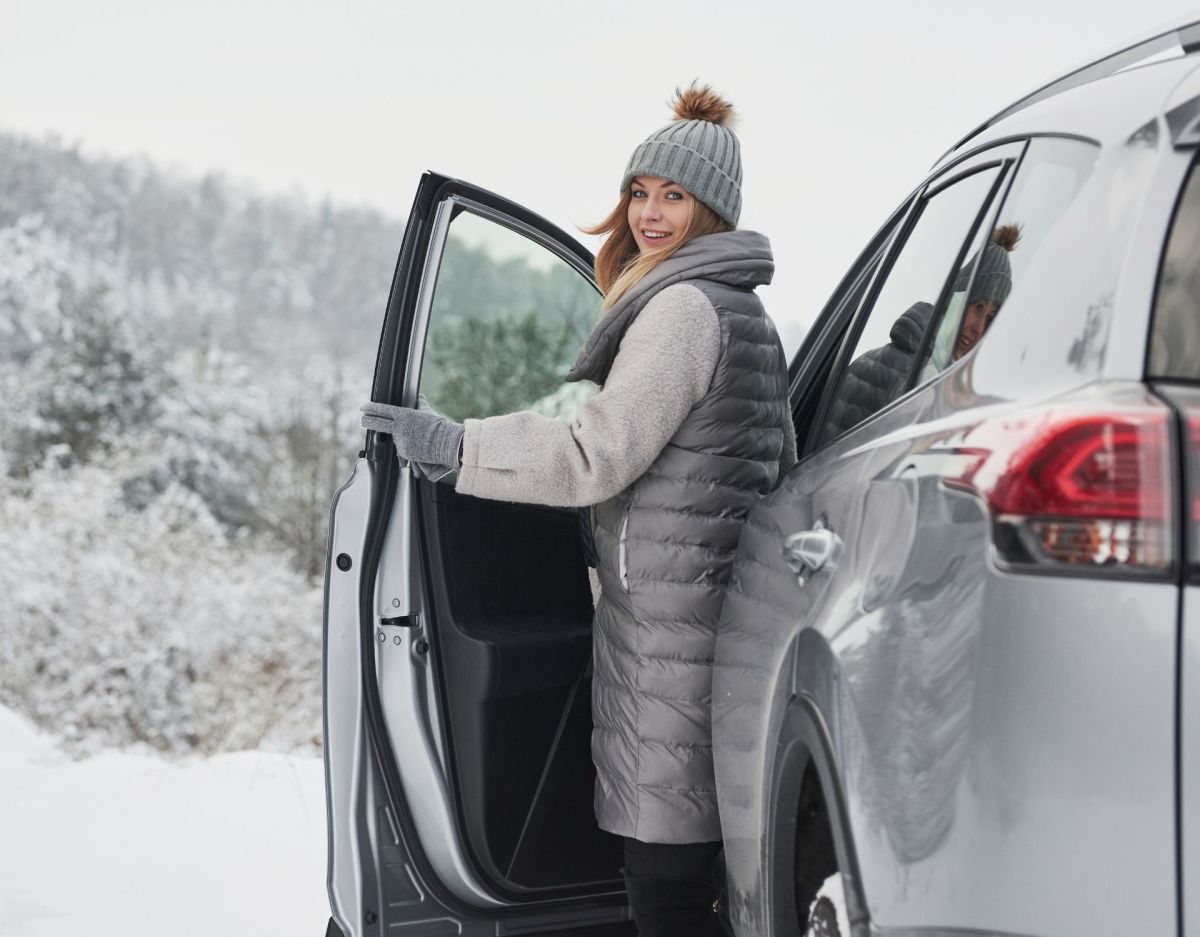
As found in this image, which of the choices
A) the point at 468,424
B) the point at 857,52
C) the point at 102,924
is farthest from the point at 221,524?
the point at 468,424

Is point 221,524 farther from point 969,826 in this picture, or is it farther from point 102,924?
A: point 969,826

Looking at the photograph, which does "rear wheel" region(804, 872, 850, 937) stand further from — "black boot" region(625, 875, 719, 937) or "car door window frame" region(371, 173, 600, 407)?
"car door window frame" region(371, 173, 600, 407)

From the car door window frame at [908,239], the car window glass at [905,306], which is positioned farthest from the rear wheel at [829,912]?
the car window glass at [905,306]

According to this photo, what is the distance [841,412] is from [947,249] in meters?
0.42

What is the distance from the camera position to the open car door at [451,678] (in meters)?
2.34

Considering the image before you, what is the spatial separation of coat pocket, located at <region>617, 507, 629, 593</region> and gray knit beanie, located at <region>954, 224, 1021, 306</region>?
0.71m

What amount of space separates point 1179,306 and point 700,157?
4.06 ft

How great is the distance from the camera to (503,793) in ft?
8.27

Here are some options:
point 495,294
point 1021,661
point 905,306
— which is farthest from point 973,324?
point 495,294

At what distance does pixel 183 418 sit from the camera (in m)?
28.9

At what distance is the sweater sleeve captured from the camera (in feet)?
6.84

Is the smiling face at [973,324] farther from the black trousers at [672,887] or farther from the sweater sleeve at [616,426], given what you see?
the black trousers at [672,887]

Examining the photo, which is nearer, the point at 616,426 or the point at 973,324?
the point at 973,324

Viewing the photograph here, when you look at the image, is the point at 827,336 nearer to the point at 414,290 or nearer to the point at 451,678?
the point at 414,290
